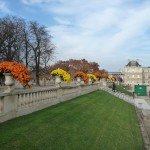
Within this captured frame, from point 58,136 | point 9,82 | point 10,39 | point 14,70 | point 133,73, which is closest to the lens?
point 58,136

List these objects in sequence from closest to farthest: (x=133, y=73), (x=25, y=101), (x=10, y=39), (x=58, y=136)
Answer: (x=58, y=136)
(x=25, y=101)
(x=10, y=39)
(x=133, y=73)

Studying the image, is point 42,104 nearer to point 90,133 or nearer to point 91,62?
point 90,133

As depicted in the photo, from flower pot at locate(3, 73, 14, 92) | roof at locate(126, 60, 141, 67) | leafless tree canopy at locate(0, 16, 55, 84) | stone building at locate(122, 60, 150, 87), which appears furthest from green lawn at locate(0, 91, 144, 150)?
roof at locate(126, 60, 141, 67)

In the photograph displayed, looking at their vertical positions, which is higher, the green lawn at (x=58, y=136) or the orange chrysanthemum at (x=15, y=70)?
the orange chrysanthemum at (x=15, y=70)

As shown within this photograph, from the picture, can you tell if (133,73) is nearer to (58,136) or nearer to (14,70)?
(14,70)

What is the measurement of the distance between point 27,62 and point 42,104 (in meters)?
51.3

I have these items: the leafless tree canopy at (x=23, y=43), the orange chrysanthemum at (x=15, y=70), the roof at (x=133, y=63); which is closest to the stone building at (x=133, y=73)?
the roof at (x=133, y=63)

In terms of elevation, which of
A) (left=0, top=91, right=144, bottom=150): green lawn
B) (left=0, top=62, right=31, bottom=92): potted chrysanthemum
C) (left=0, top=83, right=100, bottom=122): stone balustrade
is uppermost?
(left=0, top=62, right=31, bottom=92): potted chrysanthemum

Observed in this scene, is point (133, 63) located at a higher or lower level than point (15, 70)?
higher

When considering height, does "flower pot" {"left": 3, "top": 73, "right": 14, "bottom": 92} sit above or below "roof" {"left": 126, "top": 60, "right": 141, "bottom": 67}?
below

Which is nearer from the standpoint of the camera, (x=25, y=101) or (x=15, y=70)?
(x=15, y=70)

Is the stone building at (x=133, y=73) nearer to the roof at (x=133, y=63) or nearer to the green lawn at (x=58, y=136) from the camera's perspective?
the roof at (x=133, y=63)

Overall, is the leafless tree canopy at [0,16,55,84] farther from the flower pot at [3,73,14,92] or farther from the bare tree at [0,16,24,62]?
the flower pot at [3,73,14,92]

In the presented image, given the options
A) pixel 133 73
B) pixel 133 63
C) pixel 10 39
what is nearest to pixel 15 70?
pixel 10 39
